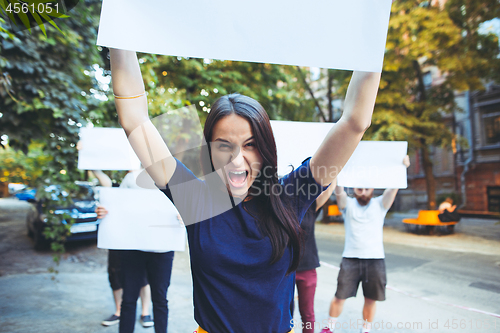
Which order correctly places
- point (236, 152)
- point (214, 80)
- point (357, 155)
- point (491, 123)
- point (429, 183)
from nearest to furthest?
1. point (236, 152)
2. point (357, 155)
3. point (214, 80)
4. point (429, 183)
5. point (491, 123)

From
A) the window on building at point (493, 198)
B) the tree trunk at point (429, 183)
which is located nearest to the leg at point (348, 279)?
the tree trunk at point (429, 183)

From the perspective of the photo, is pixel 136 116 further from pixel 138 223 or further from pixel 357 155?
pixel 357 155

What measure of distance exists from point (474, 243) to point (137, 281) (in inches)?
365

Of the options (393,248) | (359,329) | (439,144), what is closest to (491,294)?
(359,329)

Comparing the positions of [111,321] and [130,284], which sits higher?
[130,284]

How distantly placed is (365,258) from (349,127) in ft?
8.72

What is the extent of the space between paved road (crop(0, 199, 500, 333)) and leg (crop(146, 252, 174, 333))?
83 centimetres

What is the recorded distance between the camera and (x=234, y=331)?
1.14m

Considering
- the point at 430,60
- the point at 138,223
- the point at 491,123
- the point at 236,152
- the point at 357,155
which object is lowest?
the point at 138,223

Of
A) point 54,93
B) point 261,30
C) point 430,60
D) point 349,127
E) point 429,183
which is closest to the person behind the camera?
point 261,30

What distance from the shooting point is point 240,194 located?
1.25 metres

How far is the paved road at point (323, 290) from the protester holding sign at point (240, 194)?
2.90 metres

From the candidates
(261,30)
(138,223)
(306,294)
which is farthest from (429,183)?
(261,30)

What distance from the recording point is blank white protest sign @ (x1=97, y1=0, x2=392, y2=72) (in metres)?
0.92
